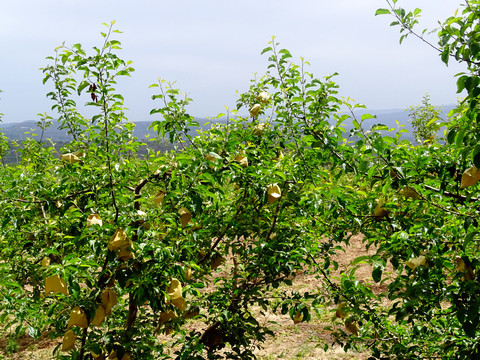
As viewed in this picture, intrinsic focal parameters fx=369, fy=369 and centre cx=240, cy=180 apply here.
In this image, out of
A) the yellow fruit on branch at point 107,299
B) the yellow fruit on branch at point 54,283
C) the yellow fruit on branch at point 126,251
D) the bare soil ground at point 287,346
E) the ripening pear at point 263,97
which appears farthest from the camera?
the bare soil ground at point 287,346

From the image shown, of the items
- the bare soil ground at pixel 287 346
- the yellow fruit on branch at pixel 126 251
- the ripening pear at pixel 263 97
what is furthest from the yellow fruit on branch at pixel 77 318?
the bare soil ground at pixel 287 346

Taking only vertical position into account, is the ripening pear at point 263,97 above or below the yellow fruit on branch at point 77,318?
above

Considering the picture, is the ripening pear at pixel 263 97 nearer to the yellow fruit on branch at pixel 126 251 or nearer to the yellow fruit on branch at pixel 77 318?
the yellow fruit on branch at pixel 126 251

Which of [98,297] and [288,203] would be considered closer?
[98,297]

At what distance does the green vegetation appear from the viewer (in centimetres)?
A: 158

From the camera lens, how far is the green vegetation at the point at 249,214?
1.58m

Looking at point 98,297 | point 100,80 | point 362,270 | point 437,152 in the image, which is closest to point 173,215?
point 98,297

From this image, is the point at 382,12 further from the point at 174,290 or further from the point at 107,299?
the point at 107,299

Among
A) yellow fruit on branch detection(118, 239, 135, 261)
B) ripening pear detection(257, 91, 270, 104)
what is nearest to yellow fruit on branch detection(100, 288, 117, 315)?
yellow fruit on branch detection(118, 239, 135, 261)

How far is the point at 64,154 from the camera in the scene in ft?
6.77

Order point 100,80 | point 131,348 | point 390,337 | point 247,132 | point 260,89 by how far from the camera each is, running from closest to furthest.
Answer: point 100,80, point 131,348, point 390,337, point 247,132, point 260,89

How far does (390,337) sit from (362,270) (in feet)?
14.1

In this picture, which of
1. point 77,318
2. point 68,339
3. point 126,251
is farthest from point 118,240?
point 68,339

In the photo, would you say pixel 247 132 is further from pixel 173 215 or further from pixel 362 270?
pixel 362 270
